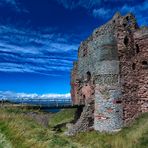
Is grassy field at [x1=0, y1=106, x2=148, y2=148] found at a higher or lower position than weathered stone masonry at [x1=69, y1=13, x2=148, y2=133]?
lower

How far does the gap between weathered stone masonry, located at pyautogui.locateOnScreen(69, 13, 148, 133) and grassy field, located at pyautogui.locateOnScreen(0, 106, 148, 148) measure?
117 centimetres

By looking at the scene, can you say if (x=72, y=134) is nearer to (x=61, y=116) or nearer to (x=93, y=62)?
(x=93, y=62)

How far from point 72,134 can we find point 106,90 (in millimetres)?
5107

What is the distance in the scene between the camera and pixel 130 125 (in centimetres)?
2420

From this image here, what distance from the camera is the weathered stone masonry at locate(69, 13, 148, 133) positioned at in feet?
79.6

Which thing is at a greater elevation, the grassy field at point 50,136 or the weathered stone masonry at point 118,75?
the weathered stone masonry at point 118,75

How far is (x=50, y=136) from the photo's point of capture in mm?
14234

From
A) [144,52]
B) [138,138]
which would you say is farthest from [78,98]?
[138,138]

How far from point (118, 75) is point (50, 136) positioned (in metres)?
11.8

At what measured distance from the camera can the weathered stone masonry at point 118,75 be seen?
955 inches

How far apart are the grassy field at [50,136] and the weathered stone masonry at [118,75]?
1165 millimetres

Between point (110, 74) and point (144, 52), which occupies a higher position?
point (144, 52)

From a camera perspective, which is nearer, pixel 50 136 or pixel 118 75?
pixel 50 136

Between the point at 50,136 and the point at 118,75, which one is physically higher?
the point at 118,75
